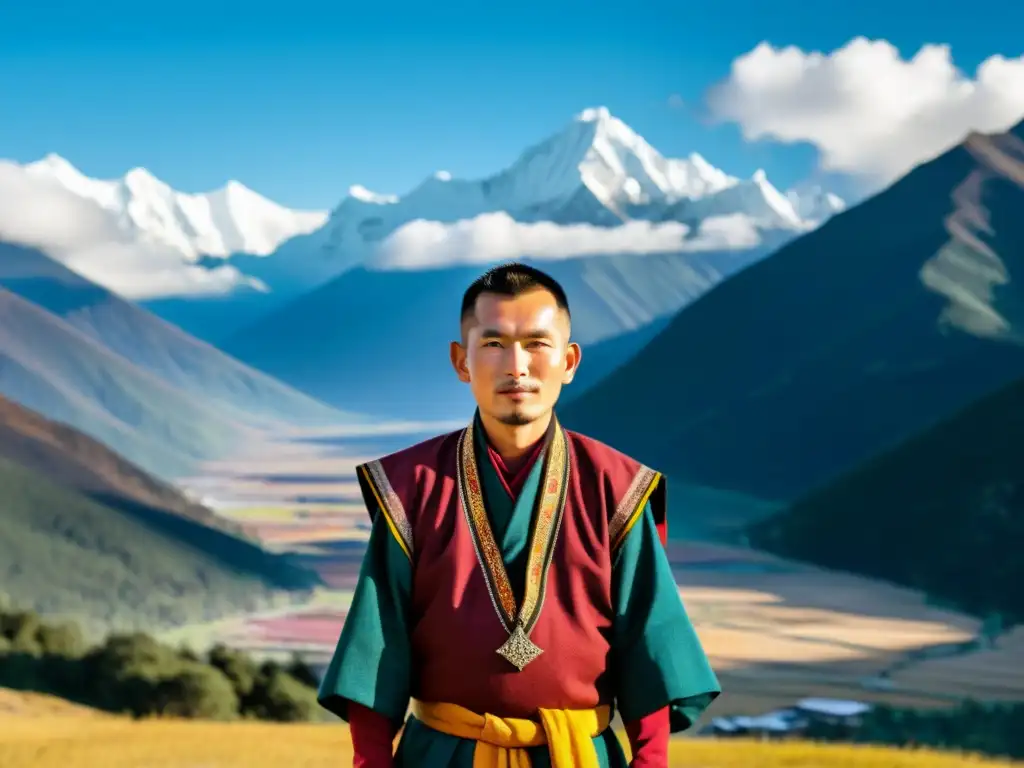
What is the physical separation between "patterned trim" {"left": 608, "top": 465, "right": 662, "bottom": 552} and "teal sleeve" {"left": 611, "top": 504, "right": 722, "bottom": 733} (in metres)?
0.02

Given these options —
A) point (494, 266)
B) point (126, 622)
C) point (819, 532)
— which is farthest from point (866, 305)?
point (494, 266)

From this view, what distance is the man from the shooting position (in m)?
3.14

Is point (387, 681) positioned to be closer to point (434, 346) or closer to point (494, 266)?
point (494, 266)

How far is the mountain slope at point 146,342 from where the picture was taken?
5876 inches

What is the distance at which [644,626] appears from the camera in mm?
3197

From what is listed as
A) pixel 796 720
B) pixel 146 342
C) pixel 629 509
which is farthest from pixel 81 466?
pixel 146 342

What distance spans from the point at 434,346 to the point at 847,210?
87.2 m

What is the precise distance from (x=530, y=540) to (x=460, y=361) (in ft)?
1.57

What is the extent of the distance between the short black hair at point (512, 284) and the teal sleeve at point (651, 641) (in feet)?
1.86

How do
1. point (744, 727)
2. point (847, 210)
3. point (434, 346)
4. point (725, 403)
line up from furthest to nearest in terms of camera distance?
point (434, 346) < point (847, 210) < point (725, 403) < point (744, 727)

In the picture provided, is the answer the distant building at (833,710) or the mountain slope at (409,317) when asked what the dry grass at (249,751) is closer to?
the distant building at (833,710)


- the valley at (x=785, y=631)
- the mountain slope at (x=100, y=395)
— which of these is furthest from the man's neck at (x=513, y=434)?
the mountain slope at (x=100, y=395)

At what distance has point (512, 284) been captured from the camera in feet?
10.5

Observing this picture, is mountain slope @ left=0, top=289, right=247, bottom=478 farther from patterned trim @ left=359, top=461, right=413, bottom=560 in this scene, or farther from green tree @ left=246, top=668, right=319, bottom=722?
patterned trim @ left=359, top=461, right=413, bottom=560
